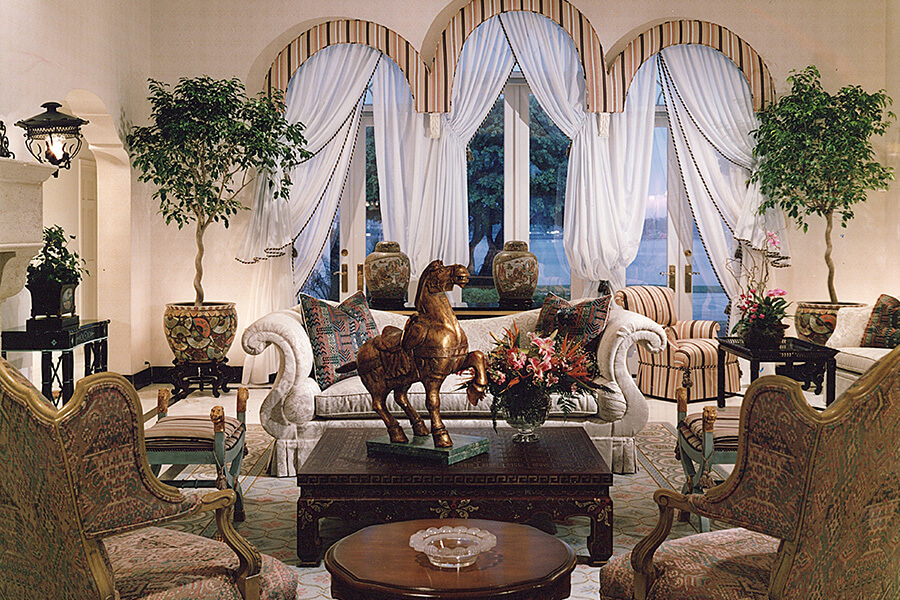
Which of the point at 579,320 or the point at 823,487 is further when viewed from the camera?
the point at 579,320

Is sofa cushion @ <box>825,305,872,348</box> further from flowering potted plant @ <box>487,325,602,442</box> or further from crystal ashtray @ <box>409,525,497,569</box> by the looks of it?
crystal ashtray @ <box>409,525,497,569</box>

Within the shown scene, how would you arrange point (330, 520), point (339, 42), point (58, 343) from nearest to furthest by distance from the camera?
point (330, 520) → point (58, 343) → point (339, 42)

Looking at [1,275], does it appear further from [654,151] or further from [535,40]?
[654,151]

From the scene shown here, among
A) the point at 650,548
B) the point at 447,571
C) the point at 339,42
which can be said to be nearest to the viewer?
the point at 447,571

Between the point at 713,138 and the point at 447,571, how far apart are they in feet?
20.8

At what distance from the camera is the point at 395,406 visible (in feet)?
14.7

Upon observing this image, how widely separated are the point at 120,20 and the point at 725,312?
18.6 feet

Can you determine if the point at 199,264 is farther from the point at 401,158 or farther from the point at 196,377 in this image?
the point at 401,158

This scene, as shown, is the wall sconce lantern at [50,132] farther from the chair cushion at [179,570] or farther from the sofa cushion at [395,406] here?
the chair cushion at [179,570]

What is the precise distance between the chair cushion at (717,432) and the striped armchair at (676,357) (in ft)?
9.18

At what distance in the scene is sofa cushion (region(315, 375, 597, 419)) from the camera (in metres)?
4.36

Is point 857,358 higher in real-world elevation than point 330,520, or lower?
higher

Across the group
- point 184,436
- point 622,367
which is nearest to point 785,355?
point 622,367

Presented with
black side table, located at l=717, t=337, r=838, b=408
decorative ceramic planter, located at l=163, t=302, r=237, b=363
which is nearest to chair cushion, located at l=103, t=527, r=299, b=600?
black side table, located at l=717, t=337, r=838, b=408
